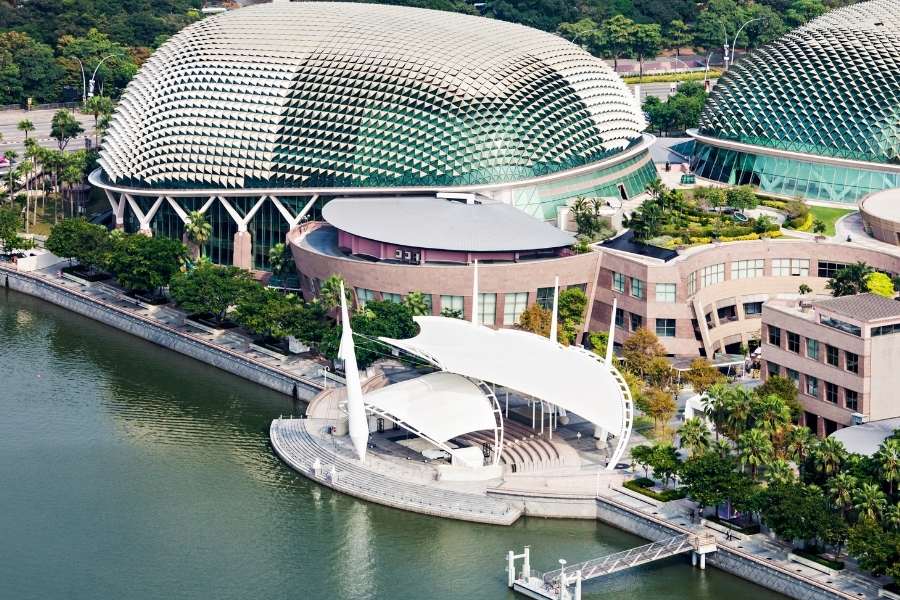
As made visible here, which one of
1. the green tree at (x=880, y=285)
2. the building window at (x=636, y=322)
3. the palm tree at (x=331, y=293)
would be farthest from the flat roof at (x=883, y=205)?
the palm tree at (x=331, y=293)

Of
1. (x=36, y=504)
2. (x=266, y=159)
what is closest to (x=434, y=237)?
(x=266, y=159)

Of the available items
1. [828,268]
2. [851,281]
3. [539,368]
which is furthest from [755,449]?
[828,268]

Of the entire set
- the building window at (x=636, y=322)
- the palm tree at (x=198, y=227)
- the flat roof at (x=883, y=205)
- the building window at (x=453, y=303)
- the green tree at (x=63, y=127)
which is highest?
the green tree at (x=63, y=127)

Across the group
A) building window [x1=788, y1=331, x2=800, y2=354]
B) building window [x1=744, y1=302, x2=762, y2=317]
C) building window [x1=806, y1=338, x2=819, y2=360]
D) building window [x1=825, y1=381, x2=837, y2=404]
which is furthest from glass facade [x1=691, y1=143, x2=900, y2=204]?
building window [x1=825, y1=381, x2=837, y2=404]

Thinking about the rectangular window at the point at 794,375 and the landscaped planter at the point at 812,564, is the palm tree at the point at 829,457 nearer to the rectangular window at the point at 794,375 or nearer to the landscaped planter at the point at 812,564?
the landscaped planter at the point at 812,564

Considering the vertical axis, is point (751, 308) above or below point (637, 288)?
below

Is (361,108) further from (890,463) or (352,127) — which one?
(890,463)
